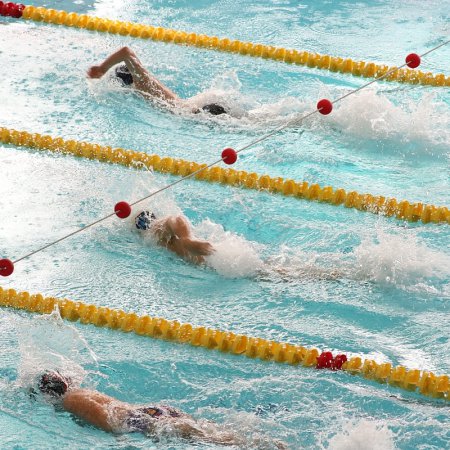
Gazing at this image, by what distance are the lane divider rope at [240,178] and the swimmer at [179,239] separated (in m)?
0.64

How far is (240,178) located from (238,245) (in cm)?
70

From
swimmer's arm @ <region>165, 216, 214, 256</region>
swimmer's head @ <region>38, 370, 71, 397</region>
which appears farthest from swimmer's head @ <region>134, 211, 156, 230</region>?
swimmer's head @ <region>38, 370, 71, 397</region>

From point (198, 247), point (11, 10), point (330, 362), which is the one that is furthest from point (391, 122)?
point (11, 10)

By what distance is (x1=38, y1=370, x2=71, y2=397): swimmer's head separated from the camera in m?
2.99

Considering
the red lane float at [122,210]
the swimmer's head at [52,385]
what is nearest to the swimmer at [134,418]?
the swimmer's head at [52,385]

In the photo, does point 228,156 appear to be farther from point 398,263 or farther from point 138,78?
point 138,78

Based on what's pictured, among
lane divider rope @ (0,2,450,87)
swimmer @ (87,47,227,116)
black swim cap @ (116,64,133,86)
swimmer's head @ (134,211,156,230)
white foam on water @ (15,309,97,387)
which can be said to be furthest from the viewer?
lane divider rope @ (0,2,450,87)

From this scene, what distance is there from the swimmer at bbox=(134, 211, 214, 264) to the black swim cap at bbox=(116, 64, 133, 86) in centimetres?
133

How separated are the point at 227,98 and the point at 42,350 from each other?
2.20 metres

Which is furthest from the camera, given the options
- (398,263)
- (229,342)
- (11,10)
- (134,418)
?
(11,10)

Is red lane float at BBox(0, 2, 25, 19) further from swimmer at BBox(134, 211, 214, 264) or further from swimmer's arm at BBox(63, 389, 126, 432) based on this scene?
swimmer's arm at BBox(63, 389, 126, 432)

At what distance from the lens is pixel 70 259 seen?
3.82 m

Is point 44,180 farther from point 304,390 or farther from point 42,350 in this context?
point 304,390

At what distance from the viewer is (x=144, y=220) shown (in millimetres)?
3869
